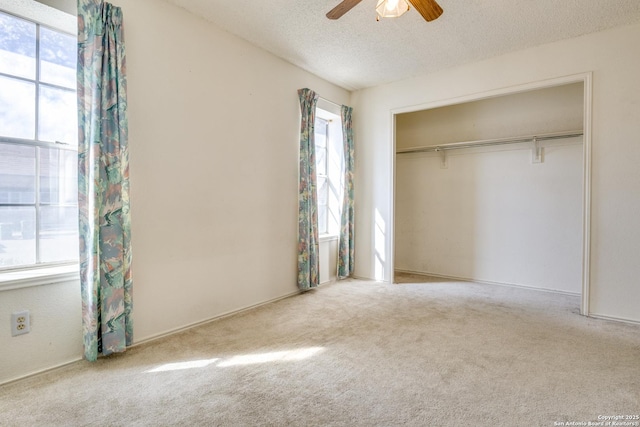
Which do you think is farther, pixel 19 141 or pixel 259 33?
pixel 259 33

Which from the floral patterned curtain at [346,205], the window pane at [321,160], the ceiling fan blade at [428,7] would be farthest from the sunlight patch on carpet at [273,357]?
the window pane at [321,160]

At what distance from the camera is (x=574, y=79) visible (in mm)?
3256

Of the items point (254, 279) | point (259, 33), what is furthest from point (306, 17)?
point (254, 279)

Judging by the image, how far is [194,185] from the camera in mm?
2854

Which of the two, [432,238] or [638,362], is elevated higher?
[432,238]

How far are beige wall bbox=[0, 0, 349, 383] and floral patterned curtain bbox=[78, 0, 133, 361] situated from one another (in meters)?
0.17

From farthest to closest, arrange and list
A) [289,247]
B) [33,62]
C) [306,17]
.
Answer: [289,247], [306,17], [33,62]

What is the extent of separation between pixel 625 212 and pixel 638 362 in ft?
4.76

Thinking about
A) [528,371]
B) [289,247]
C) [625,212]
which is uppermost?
[625,212]

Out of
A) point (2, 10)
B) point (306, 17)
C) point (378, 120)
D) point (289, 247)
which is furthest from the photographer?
point (378, 120)

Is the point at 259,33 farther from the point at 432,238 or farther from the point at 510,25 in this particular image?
the point at 432,238

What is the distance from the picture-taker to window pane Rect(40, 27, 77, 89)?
87.5 inches

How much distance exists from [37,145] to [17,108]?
0.25 meters

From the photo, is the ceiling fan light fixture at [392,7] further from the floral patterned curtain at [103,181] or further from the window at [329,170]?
the window at [329,170]
